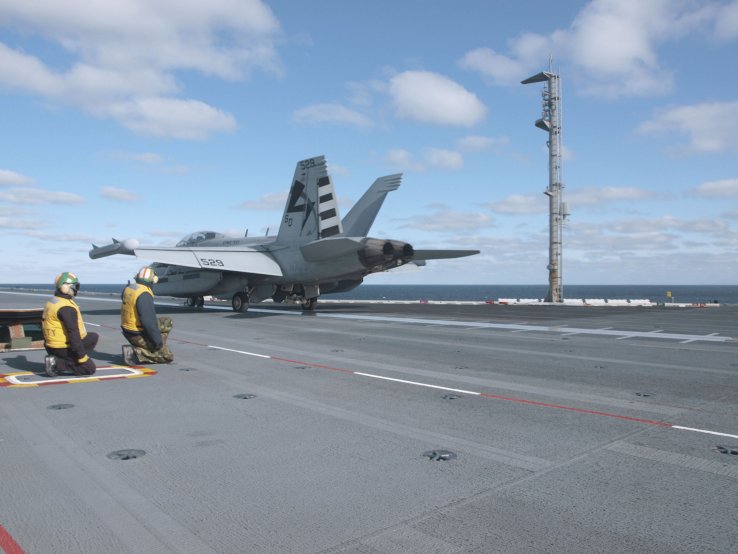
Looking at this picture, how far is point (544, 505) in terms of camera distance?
12.0 feet

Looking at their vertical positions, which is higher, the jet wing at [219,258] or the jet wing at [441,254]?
the jet wing at [441,254]

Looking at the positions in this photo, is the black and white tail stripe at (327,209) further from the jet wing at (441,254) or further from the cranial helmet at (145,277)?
the cranial helmet at (145,277)

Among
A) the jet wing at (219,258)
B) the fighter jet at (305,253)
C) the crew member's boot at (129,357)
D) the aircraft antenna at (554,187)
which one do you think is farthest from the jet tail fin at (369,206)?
the aircraft antenna at (554,187)

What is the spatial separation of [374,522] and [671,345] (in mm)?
11432

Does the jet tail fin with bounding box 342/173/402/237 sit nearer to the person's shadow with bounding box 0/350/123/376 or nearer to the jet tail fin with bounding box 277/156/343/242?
the jet tail fin with bounding box 277/156/343/242

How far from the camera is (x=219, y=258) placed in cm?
2362

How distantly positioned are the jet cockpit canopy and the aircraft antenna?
24791mm

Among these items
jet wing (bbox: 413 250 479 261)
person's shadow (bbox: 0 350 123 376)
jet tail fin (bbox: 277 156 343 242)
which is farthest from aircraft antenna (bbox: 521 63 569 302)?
person's shadow (bbox: 0 350 123 376)

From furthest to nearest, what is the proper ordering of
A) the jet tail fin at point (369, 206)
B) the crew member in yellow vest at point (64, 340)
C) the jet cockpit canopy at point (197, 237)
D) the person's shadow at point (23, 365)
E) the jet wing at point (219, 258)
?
1. the jet cockpit canopy at point (197, 237)
2. the jet tail fin at point (369, 206)
3. the jet wing at point (219, 258)
4. the person's shadow at point (23, 365)
5. the crew member in yellow vest at point (64, 340)

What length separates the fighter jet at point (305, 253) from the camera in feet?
70.7

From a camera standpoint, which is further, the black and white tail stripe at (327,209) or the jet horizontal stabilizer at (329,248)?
the black and white tail stripe at (327,209)

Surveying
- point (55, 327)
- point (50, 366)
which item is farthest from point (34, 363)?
point (55, 327)

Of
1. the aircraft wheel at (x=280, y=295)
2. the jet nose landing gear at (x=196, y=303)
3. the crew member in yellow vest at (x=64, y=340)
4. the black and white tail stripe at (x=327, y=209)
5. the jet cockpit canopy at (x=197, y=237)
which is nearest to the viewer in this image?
the crew member in yellow vest at (x=64, y=340)

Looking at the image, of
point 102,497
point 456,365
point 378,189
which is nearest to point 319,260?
point 378,189
